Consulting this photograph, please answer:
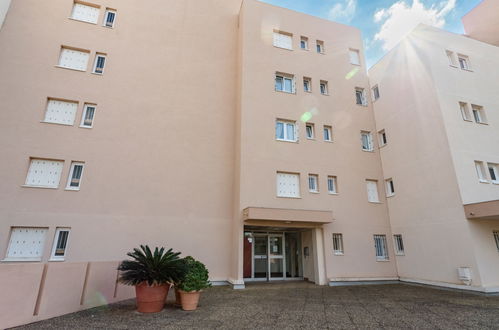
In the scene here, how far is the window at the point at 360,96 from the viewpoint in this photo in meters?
15.8

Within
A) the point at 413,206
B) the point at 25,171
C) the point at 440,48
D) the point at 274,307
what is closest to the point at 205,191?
the point at 274,307

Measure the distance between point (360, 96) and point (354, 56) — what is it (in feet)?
8.73

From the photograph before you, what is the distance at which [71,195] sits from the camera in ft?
34.8

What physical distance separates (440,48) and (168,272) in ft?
52.2

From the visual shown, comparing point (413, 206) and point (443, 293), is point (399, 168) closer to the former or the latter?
point (413, 206)

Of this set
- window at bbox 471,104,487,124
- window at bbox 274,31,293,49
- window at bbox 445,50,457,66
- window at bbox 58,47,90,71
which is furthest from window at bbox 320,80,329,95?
window at bbox 58,47,90,71

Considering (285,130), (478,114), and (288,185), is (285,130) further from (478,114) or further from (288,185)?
(478,114)

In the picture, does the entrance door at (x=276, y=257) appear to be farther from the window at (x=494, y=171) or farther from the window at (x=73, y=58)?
the window at (x=73, y=58)

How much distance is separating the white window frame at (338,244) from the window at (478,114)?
8606 mm

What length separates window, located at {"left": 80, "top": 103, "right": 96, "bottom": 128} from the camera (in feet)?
38.2

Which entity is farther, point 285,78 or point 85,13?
point 285,78

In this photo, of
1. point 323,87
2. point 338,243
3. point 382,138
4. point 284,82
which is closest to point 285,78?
point 284,82

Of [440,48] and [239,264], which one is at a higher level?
[440,48]

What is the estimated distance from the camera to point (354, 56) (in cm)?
1647
